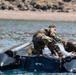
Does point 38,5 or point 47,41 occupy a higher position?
point 47,41

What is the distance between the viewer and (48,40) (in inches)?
630

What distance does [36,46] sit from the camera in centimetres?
1642

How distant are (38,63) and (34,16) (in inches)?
2175

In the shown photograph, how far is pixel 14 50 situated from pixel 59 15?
56.2 meters

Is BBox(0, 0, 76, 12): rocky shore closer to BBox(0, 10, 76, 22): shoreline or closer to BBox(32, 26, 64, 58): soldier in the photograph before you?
BBox(0, 10, 76, 22): shoreline

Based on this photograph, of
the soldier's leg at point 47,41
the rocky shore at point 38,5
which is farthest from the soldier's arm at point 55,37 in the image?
the rocky shore at point 38,5

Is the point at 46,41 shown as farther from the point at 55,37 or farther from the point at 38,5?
the point at 38,5

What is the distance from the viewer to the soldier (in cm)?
1602

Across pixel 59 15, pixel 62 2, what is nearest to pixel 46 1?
pixel 62 2

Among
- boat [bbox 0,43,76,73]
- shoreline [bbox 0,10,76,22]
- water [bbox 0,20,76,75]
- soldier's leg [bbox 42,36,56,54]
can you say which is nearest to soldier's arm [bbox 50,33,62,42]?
soldier's leg [bbox 42,36,56,54]

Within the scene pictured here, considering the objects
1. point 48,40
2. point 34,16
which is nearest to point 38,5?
point 34,16

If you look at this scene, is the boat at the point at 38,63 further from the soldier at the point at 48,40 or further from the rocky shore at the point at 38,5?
the rocky shore at the point at 38,5

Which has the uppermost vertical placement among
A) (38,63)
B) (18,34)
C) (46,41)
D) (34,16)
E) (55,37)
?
(55,37)

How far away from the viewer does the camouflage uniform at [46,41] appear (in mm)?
16022
